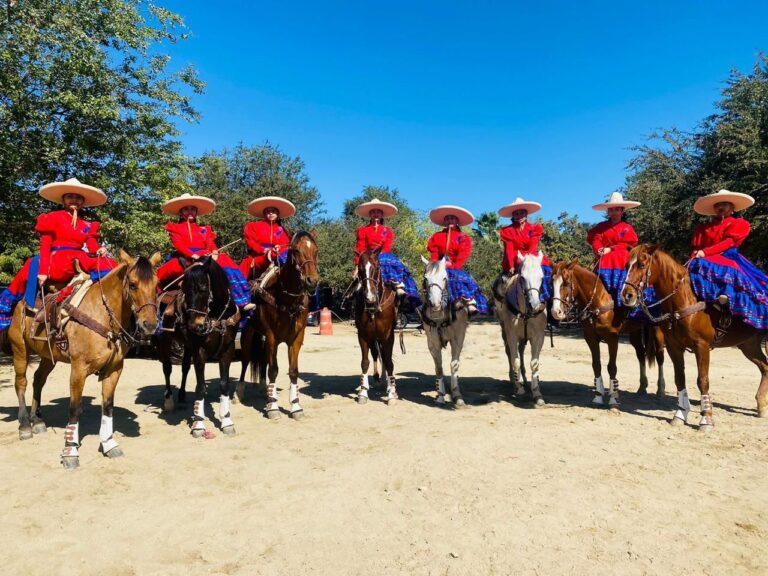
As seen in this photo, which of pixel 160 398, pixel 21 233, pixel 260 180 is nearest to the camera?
pixel 160 398

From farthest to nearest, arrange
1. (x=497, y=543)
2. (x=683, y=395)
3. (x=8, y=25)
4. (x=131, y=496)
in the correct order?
(x=8, y=25), (x=683, y=395), (x=131, y=496), (x=497, y=543)

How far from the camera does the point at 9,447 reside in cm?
610

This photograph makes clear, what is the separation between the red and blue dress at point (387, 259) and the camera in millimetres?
8629

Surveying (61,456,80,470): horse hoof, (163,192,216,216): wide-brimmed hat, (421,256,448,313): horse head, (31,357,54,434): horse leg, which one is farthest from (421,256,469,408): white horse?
(31,357,54,434): horse leg

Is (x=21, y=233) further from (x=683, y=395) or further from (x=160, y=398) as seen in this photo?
(x=683, y=395)

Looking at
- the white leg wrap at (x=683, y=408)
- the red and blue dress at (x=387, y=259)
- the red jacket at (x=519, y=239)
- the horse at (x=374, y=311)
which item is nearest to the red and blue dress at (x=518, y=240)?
the red jacket at (x=519, y=239)

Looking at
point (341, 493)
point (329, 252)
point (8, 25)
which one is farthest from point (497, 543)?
point (329, 252)

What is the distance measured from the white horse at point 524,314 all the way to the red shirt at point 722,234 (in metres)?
2.48

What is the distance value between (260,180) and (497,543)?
103 ft

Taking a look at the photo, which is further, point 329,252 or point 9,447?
point 329,252

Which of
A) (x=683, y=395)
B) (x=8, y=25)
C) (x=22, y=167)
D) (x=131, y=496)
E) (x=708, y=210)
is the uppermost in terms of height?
(x=8, y=25)

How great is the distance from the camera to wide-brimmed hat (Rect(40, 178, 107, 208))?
20.6 ft

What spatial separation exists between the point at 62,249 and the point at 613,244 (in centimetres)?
870

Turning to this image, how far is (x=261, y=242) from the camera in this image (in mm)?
8336
